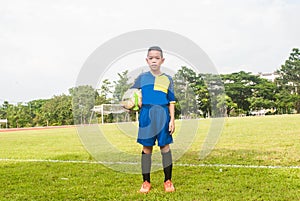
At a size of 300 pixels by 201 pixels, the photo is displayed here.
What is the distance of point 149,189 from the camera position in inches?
153

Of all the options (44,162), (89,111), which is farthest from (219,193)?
(89,111)

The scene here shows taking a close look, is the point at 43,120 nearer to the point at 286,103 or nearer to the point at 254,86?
the point at 254,86

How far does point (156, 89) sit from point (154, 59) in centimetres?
31

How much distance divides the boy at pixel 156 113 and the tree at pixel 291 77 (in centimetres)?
4768

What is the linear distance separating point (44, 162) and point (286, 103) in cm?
4556

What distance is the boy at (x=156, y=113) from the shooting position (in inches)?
152

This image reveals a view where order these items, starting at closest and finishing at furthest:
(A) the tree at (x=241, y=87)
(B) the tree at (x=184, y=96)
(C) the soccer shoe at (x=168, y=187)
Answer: (C) the soccer shoe at (x=168, y=187), (B) the tree at (x=184, y=96), (A) the tree at (x=241, y=87)

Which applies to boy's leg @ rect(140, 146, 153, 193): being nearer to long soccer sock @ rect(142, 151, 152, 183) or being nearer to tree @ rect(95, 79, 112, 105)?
long soccer sock @ rect(142, 151, 152, 183)

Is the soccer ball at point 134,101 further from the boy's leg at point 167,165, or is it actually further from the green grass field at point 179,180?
the green grass field at point 179,180

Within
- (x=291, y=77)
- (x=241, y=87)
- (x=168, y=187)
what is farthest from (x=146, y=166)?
(x=291, y=77)

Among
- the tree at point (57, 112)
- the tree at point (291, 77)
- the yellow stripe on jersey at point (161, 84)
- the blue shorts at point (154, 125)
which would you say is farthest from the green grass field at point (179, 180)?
the tree at point (291, 77)

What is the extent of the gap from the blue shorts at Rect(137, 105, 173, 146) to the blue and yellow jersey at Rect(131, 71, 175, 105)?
7cm

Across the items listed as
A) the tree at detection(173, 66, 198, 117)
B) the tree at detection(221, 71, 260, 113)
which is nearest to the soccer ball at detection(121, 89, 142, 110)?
the tree at detection(173, 66, 198, 117)

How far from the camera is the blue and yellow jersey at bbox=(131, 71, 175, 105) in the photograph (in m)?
3.91
